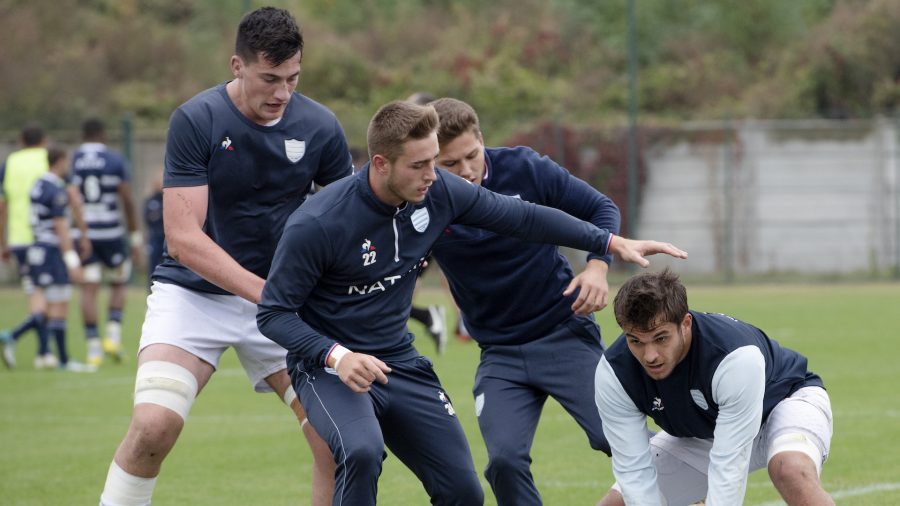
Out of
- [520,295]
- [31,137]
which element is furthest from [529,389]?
[31,137]

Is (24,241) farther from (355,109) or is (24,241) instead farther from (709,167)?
(355,109)

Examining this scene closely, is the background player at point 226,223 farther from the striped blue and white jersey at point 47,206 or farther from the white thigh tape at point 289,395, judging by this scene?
the striped blue and white jersey at point 47,206

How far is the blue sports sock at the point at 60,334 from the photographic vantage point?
12.9m

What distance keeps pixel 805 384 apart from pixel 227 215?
2.57m

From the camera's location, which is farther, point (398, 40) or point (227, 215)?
point (398, 40)

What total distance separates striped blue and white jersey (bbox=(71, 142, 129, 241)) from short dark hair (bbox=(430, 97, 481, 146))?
8670 millimetres

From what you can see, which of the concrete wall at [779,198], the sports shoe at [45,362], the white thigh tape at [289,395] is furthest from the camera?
the concrete wall at [779,198]

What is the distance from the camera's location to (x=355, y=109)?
32.4m

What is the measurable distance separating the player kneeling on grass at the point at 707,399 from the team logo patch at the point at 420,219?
0.83m

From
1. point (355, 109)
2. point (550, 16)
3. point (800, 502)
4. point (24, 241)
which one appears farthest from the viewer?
point (550, 16)

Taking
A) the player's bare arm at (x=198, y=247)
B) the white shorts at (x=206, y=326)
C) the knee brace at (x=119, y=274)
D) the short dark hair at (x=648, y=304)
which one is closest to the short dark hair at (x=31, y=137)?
the knee brace at (x=119, y=274)

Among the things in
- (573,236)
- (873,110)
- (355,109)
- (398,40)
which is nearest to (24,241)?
(573,236)

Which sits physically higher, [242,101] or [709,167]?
[242,101]

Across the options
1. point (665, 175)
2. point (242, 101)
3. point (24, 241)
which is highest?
point (242, 101)
